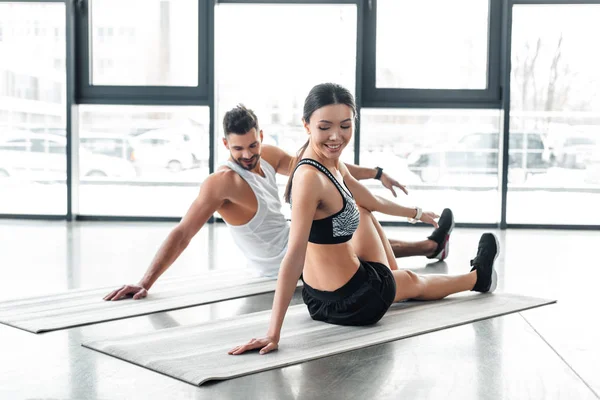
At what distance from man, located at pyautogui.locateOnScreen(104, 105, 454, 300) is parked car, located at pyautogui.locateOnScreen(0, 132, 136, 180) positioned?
301cm

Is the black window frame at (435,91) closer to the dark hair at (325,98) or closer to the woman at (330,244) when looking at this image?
the woman at (330,244)

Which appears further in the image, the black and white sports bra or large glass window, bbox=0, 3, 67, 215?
large glass window, bbox=0, 3, 67, 215

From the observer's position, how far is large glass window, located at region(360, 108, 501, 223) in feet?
20.2

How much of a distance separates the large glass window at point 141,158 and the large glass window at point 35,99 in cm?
21

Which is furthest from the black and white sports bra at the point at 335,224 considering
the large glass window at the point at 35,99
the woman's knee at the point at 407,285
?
the large glass window at the point at 35,99

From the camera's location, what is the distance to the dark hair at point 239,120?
3271 millimetres

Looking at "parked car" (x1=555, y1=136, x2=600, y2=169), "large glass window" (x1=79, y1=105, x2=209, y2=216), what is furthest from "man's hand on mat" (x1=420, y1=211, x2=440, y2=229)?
"large glass window" (x1=79, y1=105, x2=209, y2=216)

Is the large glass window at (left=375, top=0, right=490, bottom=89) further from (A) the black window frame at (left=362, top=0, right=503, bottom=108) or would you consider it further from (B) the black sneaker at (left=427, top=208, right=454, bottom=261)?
(B) the black sneaker at (left=427, top=208, right=454, bottom=261)

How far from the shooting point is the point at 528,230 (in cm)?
594

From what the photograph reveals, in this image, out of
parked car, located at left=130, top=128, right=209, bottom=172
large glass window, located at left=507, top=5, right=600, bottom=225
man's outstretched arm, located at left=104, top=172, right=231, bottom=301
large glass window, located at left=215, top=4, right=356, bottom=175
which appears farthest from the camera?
parked car, located at left=130, top=128, right=209, bottom=172

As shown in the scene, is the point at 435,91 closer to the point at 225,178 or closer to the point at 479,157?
the point at 479,157

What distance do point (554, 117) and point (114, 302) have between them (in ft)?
13.6

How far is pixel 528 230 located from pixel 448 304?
120 inches

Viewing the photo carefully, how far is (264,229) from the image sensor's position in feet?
11.8
